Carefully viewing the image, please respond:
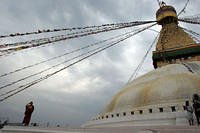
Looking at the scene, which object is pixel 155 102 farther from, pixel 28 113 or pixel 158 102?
pixel 28 113

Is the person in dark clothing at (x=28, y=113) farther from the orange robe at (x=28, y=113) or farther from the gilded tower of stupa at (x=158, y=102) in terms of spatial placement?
the gilded tower of stupa at (x=158, y=102)

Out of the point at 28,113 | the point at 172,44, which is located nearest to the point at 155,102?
the point at 28,113

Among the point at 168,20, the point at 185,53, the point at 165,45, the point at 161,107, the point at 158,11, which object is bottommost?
the point at 161,107

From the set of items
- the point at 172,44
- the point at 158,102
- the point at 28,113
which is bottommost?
the point at 28,113

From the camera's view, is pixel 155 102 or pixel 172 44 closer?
pixel 155 102

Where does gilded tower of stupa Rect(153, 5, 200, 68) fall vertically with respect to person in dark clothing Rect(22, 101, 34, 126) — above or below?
above

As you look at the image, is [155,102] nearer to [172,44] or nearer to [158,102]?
[158,102]

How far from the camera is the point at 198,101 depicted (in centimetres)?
496

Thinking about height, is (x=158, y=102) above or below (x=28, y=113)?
above

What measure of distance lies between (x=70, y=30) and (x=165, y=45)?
14.1 metres

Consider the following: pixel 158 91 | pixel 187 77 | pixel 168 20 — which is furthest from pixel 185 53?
pixel 158 91

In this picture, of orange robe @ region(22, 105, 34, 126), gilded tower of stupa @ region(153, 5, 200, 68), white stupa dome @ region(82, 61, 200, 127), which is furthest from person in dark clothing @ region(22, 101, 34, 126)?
gilded tower of stupa @ region(153, 5, 200, 68)

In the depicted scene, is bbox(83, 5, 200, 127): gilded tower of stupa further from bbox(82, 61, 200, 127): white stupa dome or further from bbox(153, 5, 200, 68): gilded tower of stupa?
bbox(153, 5, 200, 68): gilded tower of stupa

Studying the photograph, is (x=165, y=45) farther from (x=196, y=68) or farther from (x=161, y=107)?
(x=161, y=107)
